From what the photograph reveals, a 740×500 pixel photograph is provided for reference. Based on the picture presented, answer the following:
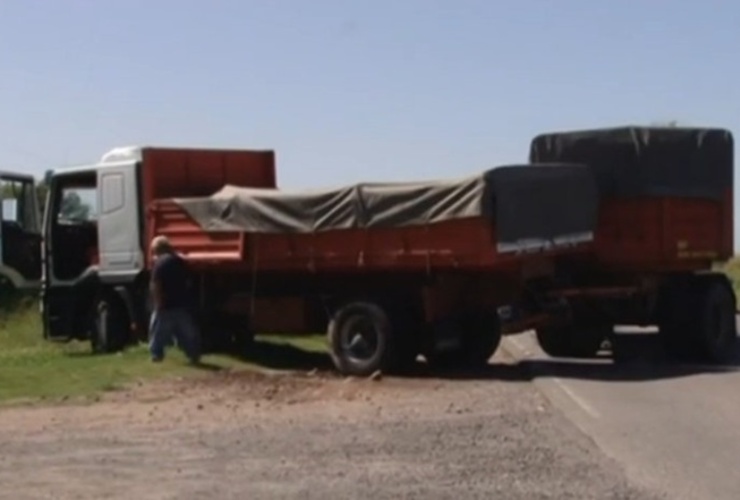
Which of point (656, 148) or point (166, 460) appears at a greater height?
point (656, 148)

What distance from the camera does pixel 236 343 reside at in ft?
76.1

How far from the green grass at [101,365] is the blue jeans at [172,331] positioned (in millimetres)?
205

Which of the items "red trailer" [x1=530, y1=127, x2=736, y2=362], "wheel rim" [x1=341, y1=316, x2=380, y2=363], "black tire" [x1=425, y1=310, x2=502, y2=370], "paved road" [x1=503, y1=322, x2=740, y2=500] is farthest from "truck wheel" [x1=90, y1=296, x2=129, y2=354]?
"red trailer" [x1=530, y1=127, x2=736, y2=362]

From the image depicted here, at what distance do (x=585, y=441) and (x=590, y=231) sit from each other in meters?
7.51

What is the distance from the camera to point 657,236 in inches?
830

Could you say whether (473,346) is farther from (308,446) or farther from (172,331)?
(308,446)

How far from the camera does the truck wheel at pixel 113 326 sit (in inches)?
958

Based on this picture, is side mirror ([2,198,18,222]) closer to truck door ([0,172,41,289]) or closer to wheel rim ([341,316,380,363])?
truck door ([0,172,41,289])

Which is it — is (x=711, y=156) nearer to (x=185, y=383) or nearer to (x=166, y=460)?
(x=185, y=383)

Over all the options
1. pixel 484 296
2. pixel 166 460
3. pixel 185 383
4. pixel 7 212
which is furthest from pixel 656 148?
pixel 7 212

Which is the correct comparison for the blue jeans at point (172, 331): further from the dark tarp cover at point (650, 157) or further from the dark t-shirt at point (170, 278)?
the dark tarp cover at point (650, 157)

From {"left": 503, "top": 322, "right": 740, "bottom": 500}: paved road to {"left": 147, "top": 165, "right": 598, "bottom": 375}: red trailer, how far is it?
4.06 feet

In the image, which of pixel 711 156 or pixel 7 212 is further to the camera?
pixel 7 212

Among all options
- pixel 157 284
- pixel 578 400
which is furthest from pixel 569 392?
pixel 157 284
